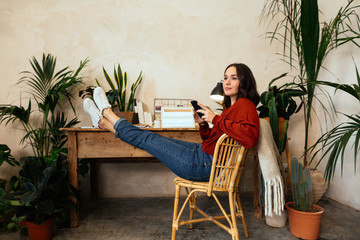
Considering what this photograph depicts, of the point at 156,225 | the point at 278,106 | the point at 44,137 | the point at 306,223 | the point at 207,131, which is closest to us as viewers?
the point at 306,223

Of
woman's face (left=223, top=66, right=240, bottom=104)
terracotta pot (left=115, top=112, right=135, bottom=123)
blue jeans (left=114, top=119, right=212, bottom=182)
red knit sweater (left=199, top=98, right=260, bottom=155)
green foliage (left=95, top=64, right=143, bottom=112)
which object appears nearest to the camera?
red knit sweater (left=199, top=98, right=260, bottom=155)

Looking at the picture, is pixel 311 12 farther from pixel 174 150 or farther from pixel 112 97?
→ pixel 112 97

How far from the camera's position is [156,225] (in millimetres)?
2010

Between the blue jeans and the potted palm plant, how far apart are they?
57 cm

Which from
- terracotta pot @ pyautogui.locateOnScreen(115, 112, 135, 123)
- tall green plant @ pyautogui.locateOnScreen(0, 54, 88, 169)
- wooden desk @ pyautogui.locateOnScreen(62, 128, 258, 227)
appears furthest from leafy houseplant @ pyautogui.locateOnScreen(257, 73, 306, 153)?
tall green plant @ pyautogui.locateOnScreen(0, 54, 88, 169)

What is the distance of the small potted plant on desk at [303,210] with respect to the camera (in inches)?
69.2

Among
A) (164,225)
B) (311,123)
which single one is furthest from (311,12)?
(164,225)

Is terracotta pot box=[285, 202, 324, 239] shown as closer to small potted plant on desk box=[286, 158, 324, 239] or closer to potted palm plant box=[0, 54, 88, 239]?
small potted plant on desk box=[286, 158, 324, 239]

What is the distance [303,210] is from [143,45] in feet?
7.31

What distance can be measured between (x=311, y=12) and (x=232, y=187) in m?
1.61

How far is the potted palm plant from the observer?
5.57 feet

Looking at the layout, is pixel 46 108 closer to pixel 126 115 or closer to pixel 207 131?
pixel 126 115

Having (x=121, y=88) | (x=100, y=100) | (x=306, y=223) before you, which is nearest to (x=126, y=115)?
(x=100, y=100)

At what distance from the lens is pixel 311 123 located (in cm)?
272
